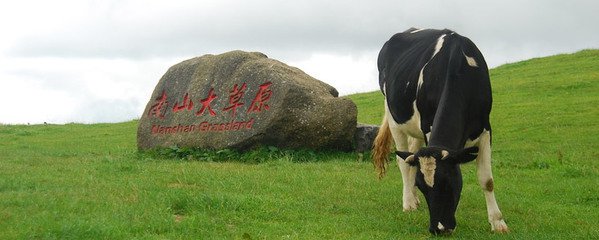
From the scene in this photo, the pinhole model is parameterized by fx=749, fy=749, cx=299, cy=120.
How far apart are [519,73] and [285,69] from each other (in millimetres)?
21308

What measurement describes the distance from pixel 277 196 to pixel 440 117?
10.9 feet

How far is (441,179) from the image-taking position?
338 inches

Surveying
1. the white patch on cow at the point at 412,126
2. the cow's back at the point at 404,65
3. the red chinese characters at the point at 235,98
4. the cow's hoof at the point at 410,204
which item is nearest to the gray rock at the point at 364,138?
the red chinese characters at the point at 235,98

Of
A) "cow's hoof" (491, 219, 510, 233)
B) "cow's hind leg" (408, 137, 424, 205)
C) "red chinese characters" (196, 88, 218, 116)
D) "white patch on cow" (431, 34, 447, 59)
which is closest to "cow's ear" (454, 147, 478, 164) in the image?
"cow's hoof" (491, 219, 510, 233)

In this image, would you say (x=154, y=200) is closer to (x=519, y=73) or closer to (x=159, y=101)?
(x=159, y=101)

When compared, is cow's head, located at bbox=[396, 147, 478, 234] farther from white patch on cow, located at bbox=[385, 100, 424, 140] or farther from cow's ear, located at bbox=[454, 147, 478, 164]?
white patch on cow, located at bbox=[385, 100, 424, 140]

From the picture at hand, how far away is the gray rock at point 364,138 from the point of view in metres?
18.0

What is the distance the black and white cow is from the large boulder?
473 cm

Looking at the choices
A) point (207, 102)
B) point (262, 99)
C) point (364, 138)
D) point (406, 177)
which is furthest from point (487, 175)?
point (207, 102)

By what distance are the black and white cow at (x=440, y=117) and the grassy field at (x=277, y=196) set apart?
24.0 inches

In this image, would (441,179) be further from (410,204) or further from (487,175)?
(410,204)

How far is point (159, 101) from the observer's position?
65.5 feet

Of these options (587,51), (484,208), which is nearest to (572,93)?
(587,51)

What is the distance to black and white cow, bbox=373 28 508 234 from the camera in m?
8.69
